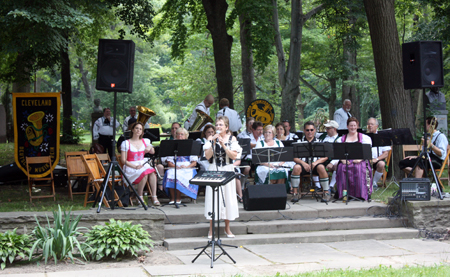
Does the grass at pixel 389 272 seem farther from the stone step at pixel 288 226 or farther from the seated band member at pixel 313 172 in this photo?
the seated band member at pixel 313 172

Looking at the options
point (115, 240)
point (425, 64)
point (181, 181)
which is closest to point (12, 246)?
point (115, 240)

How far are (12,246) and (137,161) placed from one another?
10.6ft

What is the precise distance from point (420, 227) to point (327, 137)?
308cm

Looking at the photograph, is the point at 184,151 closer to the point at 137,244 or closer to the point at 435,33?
the point at 137,244

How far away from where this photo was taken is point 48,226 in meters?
7.17

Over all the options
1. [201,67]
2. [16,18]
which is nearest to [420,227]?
[16,18]

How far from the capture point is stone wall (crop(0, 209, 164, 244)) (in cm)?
736

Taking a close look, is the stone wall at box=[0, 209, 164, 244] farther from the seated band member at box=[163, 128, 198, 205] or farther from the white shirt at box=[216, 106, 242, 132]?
the white shirt at box=[216, 106, 242, 132]

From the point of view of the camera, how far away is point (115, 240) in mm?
6957

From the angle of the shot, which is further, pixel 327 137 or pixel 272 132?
pixel 327 137

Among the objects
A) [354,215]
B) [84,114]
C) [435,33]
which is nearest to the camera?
[354,215]

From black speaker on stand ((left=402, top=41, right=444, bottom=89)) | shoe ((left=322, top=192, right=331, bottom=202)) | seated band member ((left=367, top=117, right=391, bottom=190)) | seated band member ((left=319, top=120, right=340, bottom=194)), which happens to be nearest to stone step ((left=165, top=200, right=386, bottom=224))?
shoe ((left=322, top=192, right=331, bottom=202))

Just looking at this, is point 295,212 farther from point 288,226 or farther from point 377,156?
point 377,156

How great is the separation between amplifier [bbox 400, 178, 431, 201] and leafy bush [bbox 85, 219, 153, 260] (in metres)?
4.81
